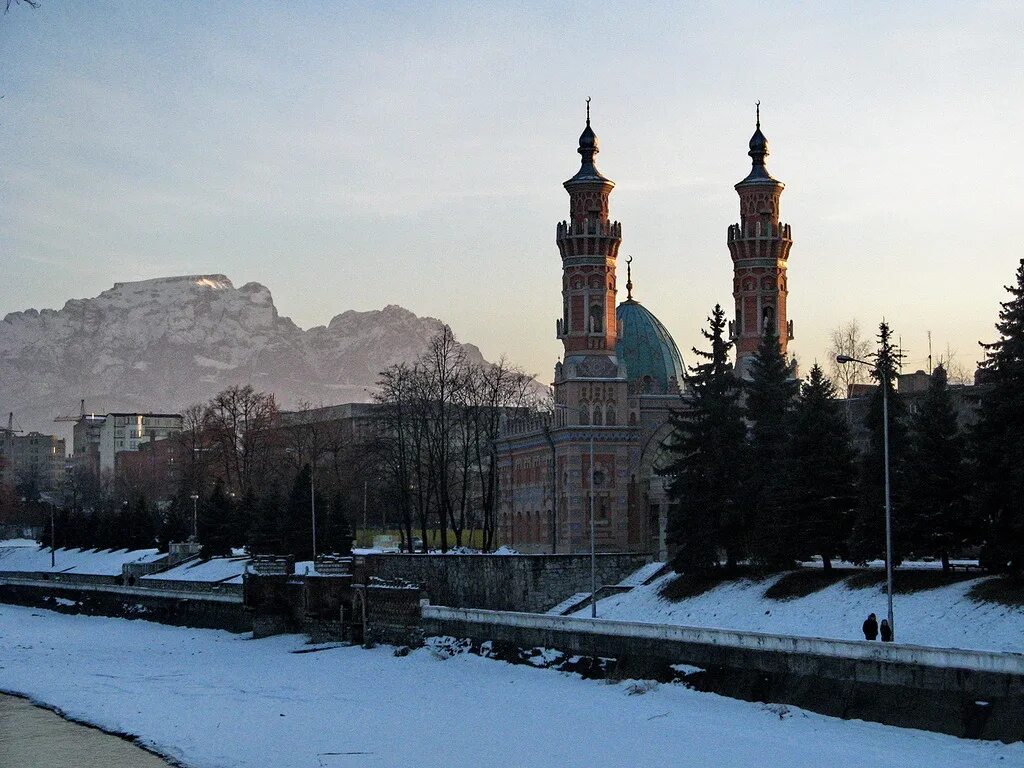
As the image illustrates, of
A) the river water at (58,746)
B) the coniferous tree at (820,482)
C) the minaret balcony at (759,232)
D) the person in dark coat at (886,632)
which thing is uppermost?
the minaret balcony at (759,232)

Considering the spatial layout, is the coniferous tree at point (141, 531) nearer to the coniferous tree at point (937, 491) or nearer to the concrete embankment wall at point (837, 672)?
the concrete embankment wall at point (837, 672)

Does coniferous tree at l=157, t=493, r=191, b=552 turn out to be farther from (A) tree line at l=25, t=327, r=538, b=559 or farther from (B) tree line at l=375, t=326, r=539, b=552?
(B) tree line at l=375, t=326, r=539, b=552

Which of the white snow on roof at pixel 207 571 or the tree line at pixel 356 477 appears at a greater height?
the tree line at pixel 356 477

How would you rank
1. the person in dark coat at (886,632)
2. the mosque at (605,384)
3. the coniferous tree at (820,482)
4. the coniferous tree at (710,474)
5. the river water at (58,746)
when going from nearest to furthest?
1. the river water at (58,746)
2. the person in dark coat at (886,632)
3. the coniferous tree at (820,482)
4. the coniferous tree at (710,474)
5. the mosque at (605,384)

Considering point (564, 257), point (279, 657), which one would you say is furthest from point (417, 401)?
point (279, 657)

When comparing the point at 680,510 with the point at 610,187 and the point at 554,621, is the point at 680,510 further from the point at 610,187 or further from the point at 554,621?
the point at 610,187

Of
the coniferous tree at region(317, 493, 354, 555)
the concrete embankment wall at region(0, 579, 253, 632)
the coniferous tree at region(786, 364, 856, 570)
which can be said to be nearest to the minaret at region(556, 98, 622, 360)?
the coniferous tree at region(317, 493, 354, 555)

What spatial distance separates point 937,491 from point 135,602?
66.9m

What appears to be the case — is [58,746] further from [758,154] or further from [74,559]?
[74,559]

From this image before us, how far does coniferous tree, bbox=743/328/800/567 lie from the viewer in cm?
6531

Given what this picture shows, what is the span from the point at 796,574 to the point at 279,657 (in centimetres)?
2344

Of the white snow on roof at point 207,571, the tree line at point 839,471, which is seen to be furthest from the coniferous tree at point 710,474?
the white snow on roof at point 207,571

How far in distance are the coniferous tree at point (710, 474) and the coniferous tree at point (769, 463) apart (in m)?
0.72

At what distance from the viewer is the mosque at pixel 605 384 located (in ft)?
289
